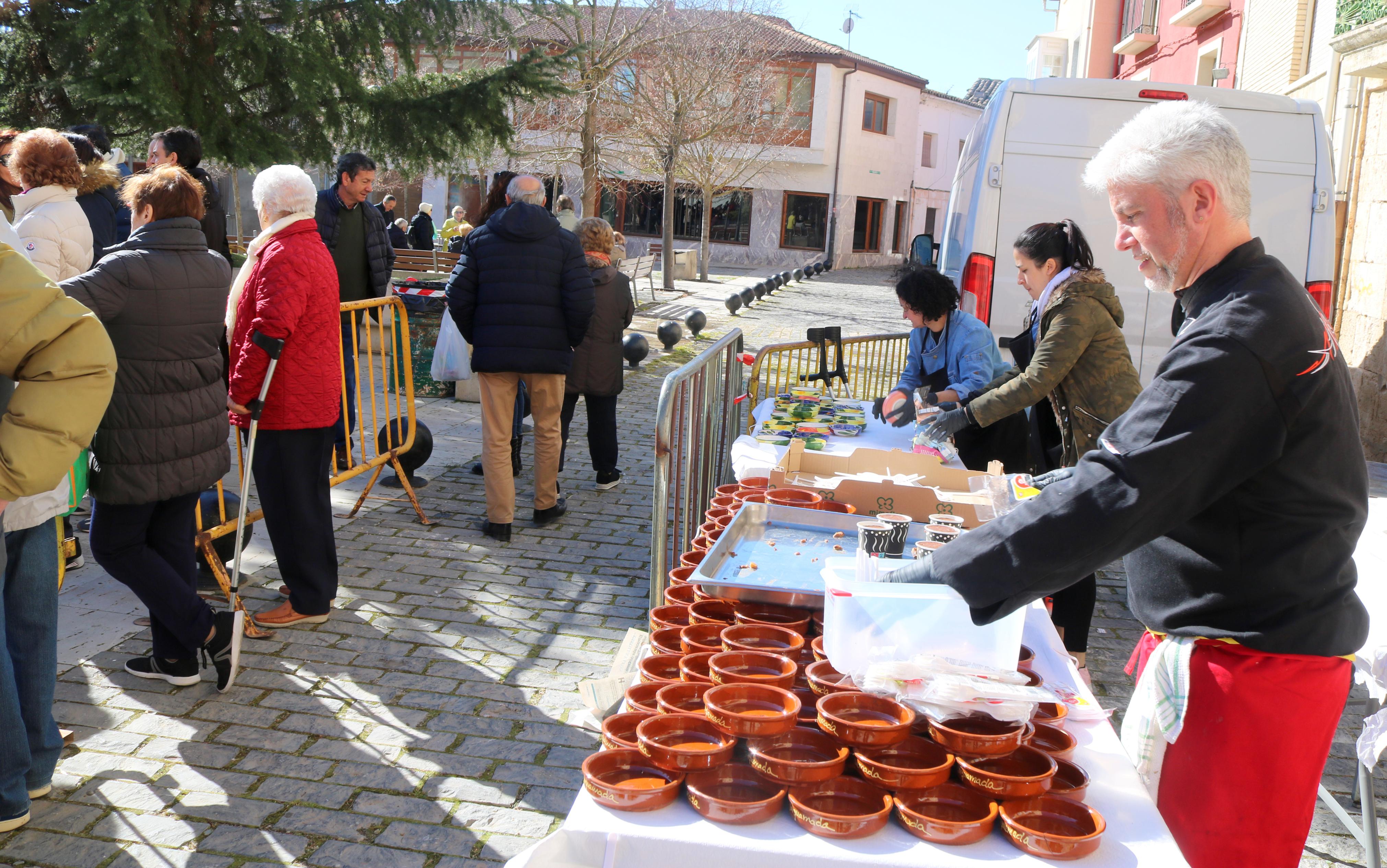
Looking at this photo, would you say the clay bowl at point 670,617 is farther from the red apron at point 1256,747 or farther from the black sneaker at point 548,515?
the black sneaker at point 548,515

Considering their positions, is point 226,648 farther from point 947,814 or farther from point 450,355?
point 450,355

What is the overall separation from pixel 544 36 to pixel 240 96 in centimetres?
→ 1560

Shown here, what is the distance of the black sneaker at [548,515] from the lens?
6988mm

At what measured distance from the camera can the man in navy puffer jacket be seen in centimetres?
639

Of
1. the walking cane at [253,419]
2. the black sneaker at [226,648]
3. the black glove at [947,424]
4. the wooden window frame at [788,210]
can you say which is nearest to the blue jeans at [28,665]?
the black sneaker at [226,648]

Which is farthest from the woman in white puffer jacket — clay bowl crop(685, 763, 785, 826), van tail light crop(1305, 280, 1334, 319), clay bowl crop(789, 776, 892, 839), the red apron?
van tail light crop(1305, 280, 1334, 319)

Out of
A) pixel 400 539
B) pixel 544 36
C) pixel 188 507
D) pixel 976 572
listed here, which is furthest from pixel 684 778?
pixel 544 36

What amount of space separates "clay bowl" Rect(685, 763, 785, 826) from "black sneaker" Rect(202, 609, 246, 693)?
2950 mm

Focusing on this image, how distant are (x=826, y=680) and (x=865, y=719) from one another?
14 cm

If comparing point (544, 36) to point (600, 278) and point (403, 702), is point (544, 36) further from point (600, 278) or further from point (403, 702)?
point (403, 702)

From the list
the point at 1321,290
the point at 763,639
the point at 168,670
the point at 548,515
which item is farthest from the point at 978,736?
the point at 1321,290

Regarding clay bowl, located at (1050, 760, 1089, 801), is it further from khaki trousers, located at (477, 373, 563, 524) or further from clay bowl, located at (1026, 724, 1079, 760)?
khaki trousers, located at (477, 373, 563, 524)

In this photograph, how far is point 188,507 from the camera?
14.2 ft

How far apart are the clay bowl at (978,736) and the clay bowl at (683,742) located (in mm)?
392
